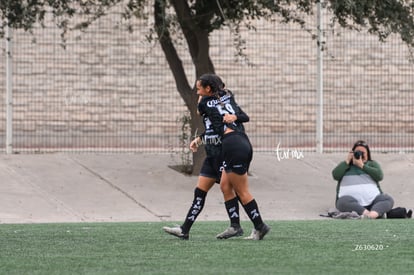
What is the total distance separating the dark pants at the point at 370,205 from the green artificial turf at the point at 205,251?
2679 millimetres

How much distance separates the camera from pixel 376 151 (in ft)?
72.2

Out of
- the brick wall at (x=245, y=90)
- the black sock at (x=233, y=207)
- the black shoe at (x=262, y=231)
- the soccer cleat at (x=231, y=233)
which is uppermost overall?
the brick wall at (x=245, y=90)

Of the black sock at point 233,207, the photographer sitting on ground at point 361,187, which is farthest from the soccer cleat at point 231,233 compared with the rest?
the photographer sitting on ground at point 361,187

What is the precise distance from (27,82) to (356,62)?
6.73 m

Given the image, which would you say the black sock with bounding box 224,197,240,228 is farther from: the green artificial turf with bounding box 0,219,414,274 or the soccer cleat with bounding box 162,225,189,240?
the soccer cleat with bounding box 162,225,189,240

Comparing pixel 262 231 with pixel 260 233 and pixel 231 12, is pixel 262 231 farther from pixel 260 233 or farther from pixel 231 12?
pixel 231 12

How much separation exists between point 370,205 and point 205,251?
652cm

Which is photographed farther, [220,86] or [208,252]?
[220,86]

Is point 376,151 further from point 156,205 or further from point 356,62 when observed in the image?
point 156,205

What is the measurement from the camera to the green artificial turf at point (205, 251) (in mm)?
8609

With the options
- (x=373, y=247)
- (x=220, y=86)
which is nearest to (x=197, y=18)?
(x=220, y=86)

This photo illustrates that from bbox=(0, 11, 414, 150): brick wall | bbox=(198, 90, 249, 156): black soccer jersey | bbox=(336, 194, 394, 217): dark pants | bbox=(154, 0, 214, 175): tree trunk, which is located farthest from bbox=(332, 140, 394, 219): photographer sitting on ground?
bbox=(198, 90, 249, 156): black soccer jersey

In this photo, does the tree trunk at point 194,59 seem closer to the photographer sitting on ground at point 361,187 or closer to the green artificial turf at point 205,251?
the photographer sitting on ground at point 361,187

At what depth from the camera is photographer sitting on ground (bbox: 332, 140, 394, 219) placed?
1579 cm
